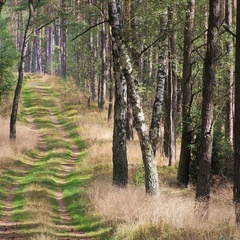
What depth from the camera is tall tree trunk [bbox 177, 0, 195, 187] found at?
14906mm

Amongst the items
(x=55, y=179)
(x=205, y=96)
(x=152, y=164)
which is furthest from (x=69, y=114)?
(x=205, y=96)

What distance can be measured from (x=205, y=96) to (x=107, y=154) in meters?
10.9

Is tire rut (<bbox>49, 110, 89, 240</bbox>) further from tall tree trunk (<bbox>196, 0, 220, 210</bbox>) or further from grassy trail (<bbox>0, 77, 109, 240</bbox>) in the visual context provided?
tall tree trunk (<bbox>196, 0, 220, 210</bbox>)

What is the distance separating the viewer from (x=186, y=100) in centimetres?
1533

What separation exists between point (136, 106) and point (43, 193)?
14.7ft

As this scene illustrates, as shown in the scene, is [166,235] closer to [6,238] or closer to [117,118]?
[6,238]

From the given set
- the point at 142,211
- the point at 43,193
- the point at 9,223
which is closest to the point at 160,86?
the point at 43,193

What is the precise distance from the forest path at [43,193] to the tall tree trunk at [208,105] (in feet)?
9.56

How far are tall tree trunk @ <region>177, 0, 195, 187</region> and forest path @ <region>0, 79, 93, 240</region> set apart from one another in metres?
4.22

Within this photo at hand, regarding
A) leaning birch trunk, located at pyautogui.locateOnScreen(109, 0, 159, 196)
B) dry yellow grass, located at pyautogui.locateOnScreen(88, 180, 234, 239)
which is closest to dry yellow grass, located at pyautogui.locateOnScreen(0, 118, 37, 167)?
dry yellow grass, located at pyautogui.locateOnScreen(88, 180, 234, 239)

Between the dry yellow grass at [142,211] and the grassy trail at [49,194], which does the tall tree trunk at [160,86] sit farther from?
the grassy trail at [49,194]

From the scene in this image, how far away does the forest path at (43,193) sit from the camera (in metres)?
10.3

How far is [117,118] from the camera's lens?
13.5 m

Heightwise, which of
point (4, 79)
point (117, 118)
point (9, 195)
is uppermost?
point (4, 79)
